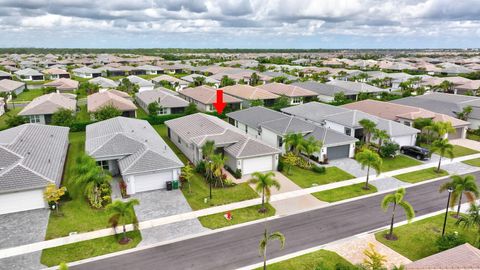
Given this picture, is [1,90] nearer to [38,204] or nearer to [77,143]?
[77,143]

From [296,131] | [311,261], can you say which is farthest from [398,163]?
[311,261]

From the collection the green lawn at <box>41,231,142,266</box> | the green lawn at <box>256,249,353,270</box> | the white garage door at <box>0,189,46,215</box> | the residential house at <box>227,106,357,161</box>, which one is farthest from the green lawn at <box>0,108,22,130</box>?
the green lawn at <box>256,249,353,270</box>

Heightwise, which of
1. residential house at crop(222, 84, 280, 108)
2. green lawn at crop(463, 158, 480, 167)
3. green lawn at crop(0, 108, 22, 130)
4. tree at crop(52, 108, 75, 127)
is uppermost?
residential house at crop(222, 84, 280, 108)

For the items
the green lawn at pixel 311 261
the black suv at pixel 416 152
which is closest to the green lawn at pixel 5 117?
the green lawn at pixel 311 261

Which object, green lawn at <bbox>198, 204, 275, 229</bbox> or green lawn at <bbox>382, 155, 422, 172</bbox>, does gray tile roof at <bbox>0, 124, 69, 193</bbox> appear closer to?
green lawn at <bbox>198, 204, 275, 229</bbox>

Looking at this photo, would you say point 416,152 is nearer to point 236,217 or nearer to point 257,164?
point 257,164

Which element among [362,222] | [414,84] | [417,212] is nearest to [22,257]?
[362,222]

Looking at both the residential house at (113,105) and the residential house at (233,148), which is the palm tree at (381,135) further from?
the residential house at (113,105)
